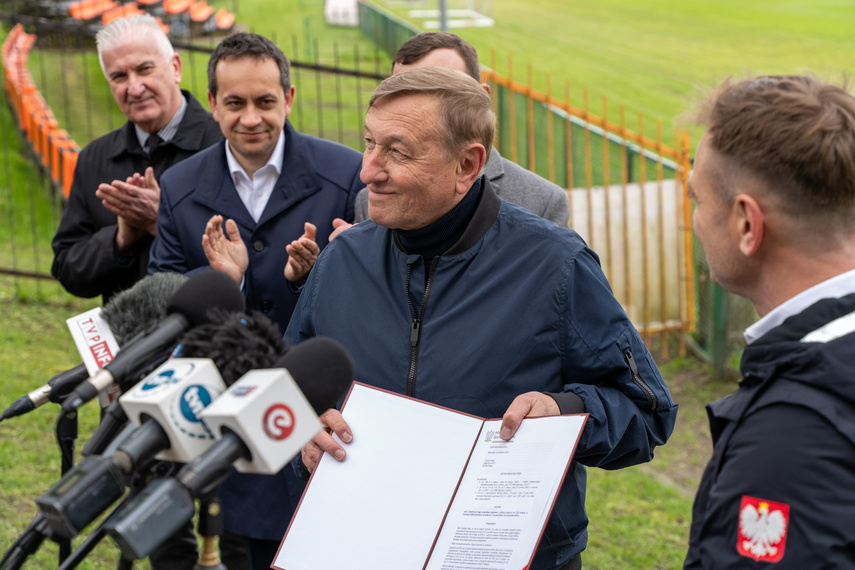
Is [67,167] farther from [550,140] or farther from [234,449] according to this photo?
[234,449]

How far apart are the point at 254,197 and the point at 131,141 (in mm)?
889

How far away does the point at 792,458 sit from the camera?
4.51 feet

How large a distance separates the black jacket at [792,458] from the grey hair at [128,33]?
3.27m

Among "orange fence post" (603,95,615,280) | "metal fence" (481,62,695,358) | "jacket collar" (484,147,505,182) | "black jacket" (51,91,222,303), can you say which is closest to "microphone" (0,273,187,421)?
"jacket collar" (484,147,505,182)

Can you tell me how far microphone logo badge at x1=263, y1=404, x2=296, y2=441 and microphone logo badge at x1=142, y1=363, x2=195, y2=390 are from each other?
0.51ft

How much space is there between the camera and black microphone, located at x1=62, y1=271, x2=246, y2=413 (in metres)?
1.41

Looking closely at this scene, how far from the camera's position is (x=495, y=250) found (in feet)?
7.55

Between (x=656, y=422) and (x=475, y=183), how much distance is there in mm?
817

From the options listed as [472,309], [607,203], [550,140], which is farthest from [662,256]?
[472,309]

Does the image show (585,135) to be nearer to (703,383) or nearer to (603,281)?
(703,383)

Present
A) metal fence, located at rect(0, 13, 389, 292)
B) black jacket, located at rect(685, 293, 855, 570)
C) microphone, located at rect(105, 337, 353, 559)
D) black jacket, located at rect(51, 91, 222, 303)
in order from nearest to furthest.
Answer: microphone, located at rect(105, 337, 353, 559) < black jacket, located at rect(685, 293, 855, 570) < black jacket, located at rect(51, 91, 222, 303) < metal fence, located at rect(0, 13, 389, 292)

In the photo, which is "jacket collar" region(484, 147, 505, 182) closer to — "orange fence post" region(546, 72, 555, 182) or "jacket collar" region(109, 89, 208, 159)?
"jacket collar" region(109, 89, 208, 159)

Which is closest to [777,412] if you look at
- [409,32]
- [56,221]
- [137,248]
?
[137,248]

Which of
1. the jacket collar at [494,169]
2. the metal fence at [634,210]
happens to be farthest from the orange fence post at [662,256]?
the jacket collar at [494,169]
